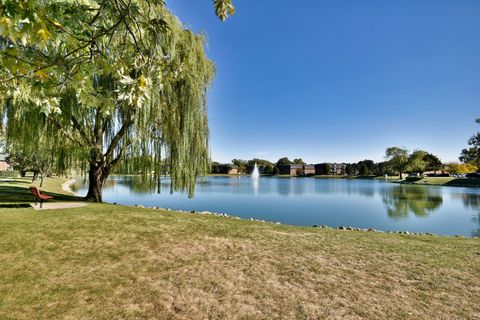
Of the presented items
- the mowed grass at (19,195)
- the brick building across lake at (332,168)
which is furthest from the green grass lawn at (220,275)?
the brick building across lake at (332,168)

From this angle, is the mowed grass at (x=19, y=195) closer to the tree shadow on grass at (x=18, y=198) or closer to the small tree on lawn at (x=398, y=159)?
the tree shadow on grass at (x=18, y=198)

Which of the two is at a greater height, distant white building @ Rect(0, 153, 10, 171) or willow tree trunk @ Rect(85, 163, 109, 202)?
distant white building @ Rect(0, 153, 10, 171)

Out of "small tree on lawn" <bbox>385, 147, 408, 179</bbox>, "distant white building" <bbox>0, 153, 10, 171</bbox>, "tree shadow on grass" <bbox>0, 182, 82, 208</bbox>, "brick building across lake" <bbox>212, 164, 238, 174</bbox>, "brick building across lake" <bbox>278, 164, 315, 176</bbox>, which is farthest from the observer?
"brick building across lake" <bbox>278, 164, 315, 176</bbox>

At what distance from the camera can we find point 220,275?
12.9 ft

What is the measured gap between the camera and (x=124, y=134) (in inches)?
386

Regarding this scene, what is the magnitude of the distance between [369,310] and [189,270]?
2443 mm

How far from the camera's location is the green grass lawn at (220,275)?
3.06 metres

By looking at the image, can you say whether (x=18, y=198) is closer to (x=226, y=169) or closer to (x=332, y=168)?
(x=226, y=169)

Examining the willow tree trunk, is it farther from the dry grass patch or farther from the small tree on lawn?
the small tree on lawn

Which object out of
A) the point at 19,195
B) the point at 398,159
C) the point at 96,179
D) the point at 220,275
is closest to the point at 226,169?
the point at 398,159

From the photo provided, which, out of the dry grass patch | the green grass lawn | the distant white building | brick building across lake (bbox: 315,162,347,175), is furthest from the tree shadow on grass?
brick building across lake (bbox: 315,162,347,175)

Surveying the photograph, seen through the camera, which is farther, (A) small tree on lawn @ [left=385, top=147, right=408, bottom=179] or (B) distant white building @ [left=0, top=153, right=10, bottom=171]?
(A) small tree on lawn @ [left=385, top=147, right=408, bottom=179]

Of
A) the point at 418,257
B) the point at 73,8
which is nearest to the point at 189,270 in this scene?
the point at 73,8

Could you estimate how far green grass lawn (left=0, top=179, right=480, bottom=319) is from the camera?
306 centimetres
